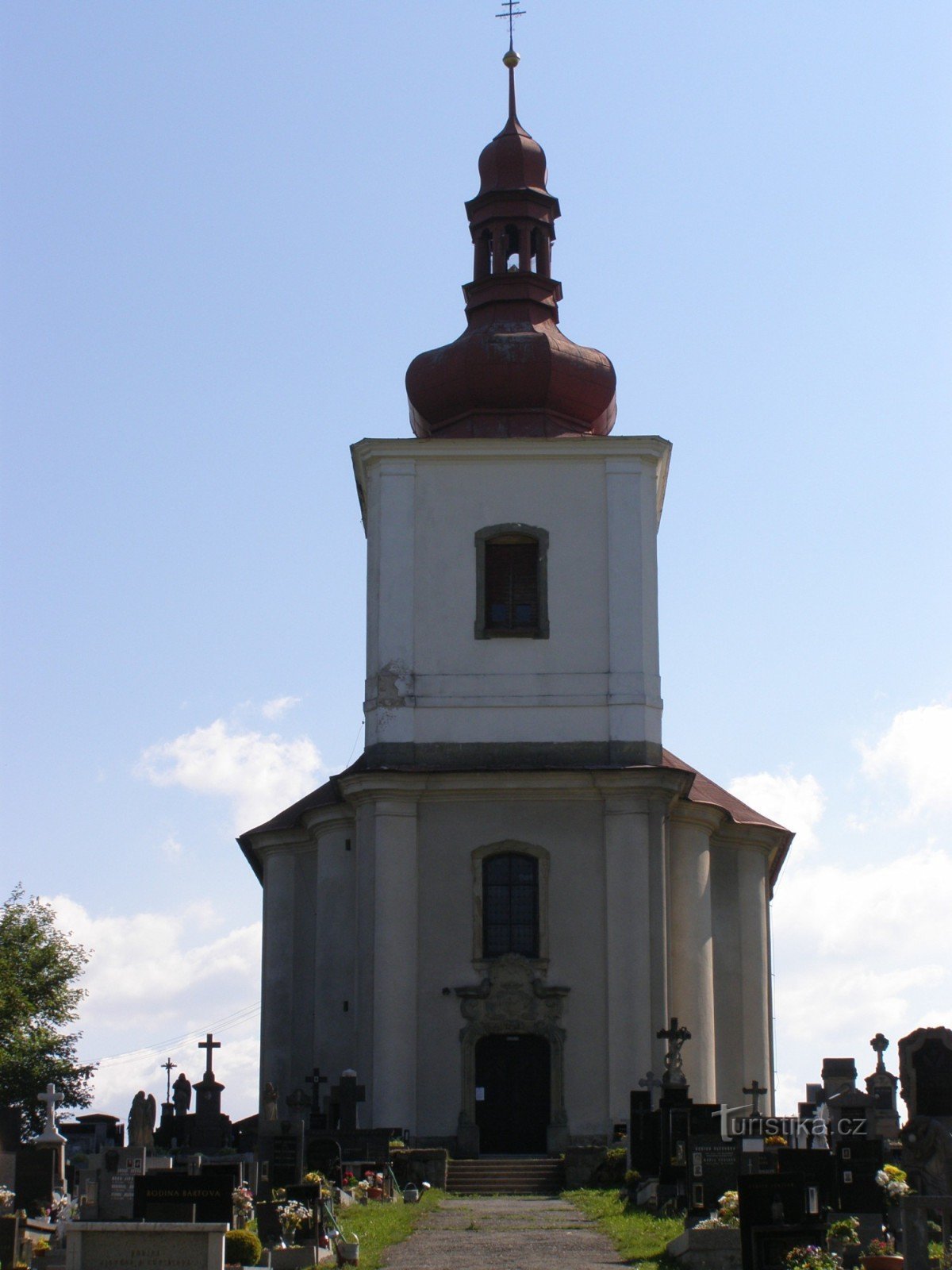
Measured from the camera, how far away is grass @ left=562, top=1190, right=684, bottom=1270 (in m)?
16.5

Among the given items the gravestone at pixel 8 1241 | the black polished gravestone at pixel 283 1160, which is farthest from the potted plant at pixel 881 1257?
the black polished gravestone at pixel 283 1160

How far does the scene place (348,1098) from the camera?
89.3 feet

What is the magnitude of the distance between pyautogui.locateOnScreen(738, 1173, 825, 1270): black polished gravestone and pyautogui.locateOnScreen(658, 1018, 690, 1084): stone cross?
10.1m

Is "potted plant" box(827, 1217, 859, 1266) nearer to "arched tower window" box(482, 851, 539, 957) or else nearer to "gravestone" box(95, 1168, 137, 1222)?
"gravestone" box(95, 1168, 137, 1222)

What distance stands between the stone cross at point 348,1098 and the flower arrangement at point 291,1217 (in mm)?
9748

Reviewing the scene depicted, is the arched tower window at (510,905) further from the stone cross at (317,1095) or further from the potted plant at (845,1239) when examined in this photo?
the potted plant at (845,1239)

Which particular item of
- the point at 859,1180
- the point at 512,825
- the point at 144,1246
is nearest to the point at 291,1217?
the point at 144,1246

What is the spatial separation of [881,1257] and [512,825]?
15561 millimetres

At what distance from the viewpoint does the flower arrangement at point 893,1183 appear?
53.1ft

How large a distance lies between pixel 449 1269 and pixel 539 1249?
1787 mm

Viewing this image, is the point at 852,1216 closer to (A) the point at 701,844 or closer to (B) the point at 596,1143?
(B) the point at 596,1143

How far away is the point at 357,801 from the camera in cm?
2977

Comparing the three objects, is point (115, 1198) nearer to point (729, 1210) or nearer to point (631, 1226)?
point (729, 1210)

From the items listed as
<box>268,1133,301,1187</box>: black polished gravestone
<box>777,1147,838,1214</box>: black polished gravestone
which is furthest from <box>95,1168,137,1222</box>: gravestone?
<box>777,1147,838,1214</box>: black polished gravestone
